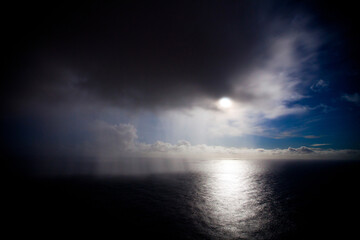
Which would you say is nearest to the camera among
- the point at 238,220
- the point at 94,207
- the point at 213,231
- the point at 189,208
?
the point at 213,231

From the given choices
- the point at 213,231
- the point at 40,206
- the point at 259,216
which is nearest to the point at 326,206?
the point at 259,216

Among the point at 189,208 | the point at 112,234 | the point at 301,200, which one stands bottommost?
the point at 301,200

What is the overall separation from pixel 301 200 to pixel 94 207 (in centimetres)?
5691

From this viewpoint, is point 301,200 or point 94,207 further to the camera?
point 301,200

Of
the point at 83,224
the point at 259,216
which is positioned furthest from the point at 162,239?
the point at 259,216

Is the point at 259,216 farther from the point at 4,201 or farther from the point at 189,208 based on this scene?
the point at 4,201

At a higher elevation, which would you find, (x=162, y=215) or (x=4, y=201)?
(x=4, y=201)

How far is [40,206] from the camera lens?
28.8m

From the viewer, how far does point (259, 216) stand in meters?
27.1

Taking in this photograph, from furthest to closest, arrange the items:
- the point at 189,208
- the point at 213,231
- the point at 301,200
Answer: the point at 301,200, the point at 189,208, the point at 213,231

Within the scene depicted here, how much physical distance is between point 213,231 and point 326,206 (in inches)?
1384

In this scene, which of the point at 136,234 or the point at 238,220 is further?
the point at 238,220

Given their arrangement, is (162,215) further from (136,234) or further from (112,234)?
(112,234)

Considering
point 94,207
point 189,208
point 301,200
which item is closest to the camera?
point 94,207
